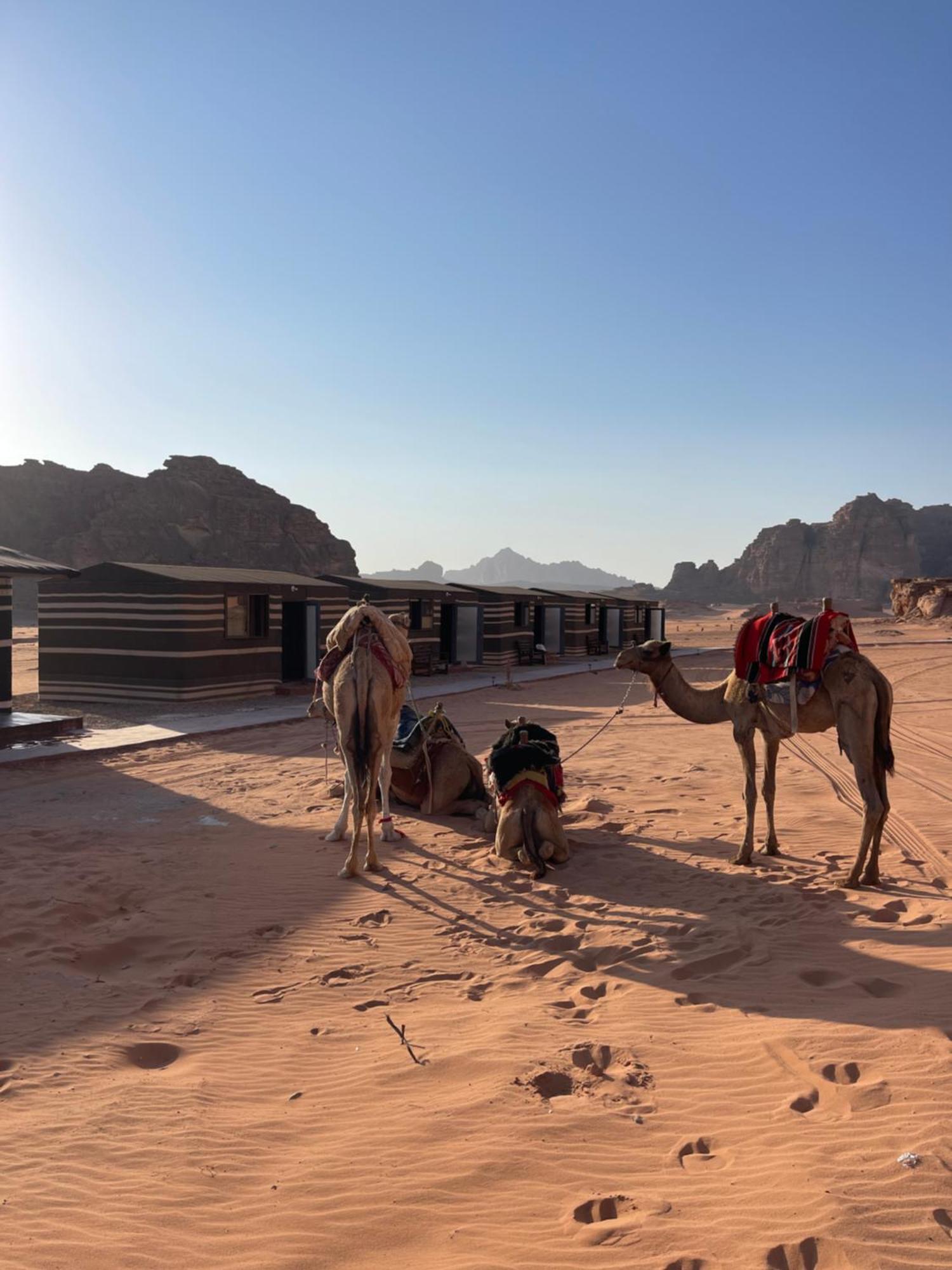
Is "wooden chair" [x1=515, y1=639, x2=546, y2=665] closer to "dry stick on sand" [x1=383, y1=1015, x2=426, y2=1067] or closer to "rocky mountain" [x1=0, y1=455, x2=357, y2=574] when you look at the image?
"dry stick on sand" [x1=383, y1=1015, x2=426, y2=1067]

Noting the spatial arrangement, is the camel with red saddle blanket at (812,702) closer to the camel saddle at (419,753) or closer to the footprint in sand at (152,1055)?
the camel saddle at (419,753)

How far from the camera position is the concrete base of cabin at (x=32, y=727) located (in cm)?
1466

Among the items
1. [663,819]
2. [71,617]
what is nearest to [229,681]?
[71,617]

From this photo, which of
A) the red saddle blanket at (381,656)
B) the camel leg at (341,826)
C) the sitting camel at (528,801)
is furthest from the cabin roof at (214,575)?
the sitting camel at (528,801)

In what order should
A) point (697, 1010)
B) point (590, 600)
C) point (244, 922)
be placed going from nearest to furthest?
point (697, 1010) → point (244, 922) → point (590, 600)

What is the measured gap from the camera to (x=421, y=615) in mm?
27734

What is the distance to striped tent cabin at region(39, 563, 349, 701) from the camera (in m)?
19.8

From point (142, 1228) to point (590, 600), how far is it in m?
35.3

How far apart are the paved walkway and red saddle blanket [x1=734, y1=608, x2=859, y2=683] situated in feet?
34.4

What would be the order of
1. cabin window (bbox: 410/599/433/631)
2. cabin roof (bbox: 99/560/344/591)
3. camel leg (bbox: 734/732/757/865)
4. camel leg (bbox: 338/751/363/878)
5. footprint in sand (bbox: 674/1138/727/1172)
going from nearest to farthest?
footprint in sand (bbox: 674/1138/727/1172)
camel leg (bbox: 338/751/363/878)
camel leg (bbox: 734/732/757/865)
cabin roof (bbox: 99/560/344/591)
cabin window (bbox: 410/599/433/631)

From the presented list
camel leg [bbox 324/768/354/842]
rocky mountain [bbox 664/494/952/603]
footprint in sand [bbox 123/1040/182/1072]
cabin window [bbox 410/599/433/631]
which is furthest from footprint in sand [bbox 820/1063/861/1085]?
rocky mountain [bbox 664/494/952/603]

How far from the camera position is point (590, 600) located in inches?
1494

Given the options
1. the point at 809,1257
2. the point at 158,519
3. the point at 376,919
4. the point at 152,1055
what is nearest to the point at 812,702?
the point at 376,919

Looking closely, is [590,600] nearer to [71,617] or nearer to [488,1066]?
[71,617]
